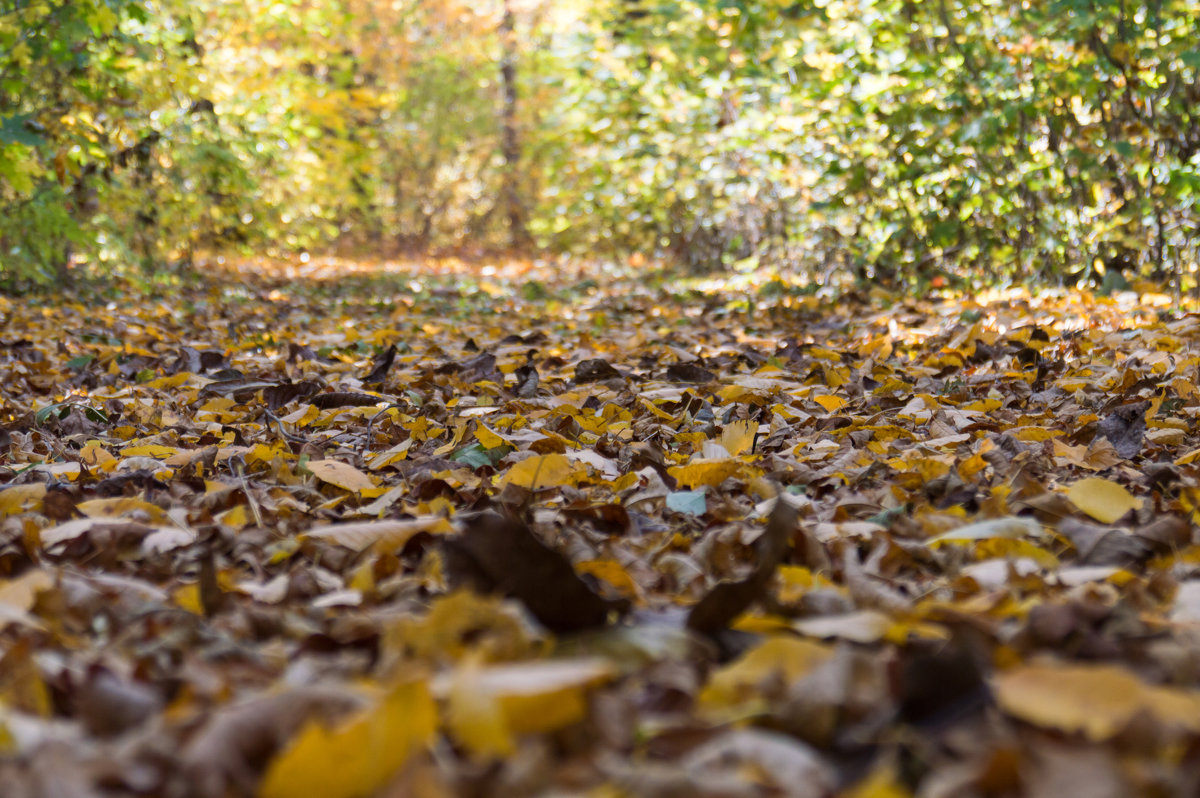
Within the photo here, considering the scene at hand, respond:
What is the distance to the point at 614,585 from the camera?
1.26 meters

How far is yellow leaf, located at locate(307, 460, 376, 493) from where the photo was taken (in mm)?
1845

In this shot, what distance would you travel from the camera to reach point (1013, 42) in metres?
4.77

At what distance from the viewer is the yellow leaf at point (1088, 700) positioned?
2.61ft

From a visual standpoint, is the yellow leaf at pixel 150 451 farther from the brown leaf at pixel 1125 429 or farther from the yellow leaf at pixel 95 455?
the brown leaf at pixel 1125 429

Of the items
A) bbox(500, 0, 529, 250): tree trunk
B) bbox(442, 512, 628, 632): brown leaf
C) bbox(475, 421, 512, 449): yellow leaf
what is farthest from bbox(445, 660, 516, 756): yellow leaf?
bbox(500, 0, 529, 250): tree trunk

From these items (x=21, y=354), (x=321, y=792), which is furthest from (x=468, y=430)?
(x=21, y=354)

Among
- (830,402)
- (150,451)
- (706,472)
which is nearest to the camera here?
(706,472)

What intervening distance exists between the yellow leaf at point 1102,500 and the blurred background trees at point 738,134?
3.03 metres

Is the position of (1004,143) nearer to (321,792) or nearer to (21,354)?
(21,354)

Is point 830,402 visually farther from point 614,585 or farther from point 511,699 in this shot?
point 511,699

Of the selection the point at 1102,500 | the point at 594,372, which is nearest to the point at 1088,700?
the point at 1102,500

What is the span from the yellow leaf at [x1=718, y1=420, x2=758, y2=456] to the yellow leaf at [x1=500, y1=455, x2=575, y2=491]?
1.41ft

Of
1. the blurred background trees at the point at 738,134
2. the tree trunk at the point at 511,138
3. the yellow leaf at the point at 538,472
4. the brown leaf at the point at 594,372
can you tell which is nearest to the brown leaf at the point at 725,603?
the yellow leaf at the point at 538,472

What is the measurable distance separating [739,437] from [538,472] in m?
0.52
